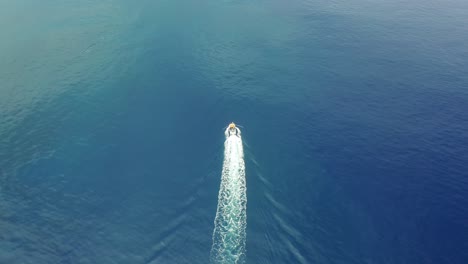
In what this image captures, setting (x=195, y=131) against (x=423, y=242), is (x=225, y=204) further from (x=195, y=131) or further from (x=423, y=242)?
(x=423, y=242)

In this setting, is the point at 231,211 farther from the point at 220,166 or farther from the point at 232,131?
the point at 232,131

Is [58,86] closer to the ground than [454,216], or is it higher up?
higher up

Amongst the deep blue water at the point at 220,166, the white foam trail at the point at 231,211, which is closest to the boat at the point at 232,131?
the white foam trail at the point at 231,211

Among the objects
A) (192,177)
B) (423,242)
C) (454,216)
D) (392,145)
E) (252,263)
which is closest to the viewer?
(252,263)

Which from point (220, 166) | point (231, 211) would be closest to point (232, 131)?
point (220, 166)

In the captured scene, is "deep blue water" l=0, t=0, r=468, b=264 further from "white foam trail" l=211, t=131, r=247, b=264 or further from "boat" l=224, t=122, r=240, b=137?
"boat" l=224, t=122, r=240, b=137

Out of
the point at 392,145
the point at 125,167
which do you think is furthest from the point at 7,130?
the point at 392,145

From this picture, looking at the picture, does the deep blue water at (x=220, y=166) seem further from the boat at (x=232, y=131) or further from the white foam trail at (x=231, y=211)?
the boat at (x=232, y=131)

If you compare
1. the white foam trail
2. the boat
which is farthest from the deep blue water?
the boat
